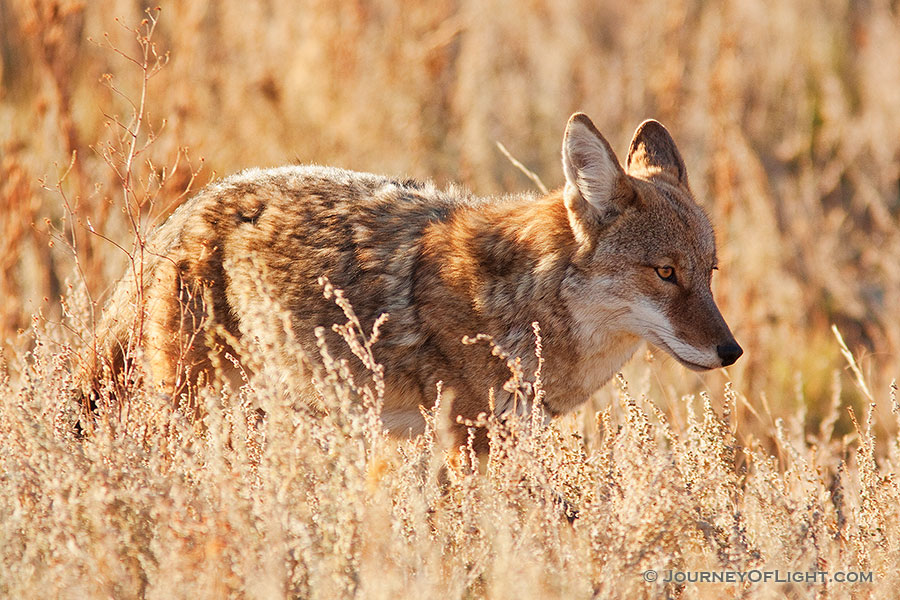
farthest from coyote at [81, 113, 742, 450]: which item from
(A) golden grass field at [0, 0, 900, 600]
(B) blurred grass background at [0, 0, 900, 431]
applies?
(B) blurred grass background at [0, 0, 900, 431]

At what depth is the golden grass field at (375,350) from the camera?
282cm

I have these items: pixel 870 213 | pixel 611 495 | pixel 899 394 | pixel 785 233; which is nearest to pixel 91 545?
pixel 611 495

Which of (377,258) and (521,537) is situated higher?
(377,258)

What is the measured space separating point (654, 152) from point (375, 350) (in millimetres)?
1639

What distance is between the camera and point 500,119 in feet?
32.4

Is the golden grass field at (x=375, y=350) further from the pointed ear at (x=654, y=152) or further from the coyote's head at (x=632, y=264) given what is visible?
the pointed ear at (x=654, y=152)

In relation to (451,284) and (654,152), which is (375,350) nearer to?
(451,284)

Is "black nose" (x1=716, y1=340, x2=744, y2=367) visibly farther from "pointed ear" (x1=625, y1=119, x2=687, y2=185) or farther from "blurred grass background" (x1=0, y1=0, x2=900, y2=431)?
"blurred grass background" (x1=0, y1=0, x2=900, y2=431)

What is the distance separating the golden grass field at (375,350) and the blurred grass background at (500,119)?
0.12 ft

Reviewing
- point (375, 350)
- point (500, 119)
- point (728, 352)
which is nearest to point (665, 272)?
point (728, 352)

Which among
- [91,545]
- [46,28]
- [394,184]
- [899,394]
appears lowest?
[899,394]

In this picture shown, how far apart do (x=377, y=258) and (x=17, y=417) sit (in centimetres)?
170

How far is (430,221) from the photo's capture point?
4.40 metres

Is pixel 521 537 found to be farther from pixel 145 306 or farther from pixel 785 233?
pixel 785 233
